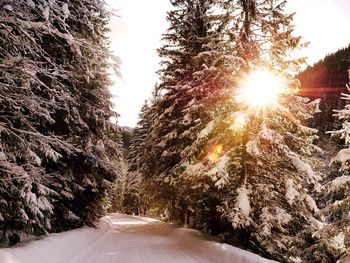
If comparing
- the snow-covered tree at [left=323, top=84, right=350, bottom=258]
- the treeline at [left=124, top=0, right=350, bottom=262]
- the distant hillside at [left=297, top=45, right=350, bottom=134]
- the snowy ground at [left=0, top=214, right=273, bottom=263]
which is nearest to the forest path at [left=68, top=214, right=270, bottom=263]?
the snowy ground at [left=0, top=214, right=273, bottom=263]

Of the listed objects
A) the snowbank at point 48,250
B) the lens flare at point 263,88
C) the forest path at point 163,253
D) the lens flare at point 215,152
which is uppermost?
the lens flare at point 263,88

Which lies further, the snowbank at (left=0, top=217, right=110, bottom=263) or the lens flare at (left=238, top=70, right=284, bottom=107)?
the lens flare at (left=238, top=70, right=284, bottom=107)

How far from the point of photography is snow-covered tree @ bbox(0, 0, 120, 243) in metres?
7.12

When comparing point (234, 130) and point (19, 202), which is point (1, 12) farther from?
point (234, 130)

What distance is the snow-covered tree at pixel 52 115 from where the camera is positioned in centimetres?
712

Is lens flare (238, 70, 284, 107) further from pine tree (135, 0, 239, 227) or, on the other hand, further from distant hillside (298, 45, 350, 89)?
distant hillside (298, 45, 350, 89)

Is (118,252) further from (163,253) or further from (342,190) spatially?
(342,190)

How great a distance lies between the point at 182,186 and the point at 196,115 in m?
3.86

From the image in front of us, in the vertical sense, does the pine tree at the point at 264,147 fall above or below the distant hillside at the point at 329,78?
below

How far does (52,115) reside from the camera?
13.9m

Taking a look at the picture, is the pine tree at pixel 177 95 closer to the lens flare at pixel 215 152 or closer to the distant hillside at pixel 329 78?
the lens flare at pixel 215 152

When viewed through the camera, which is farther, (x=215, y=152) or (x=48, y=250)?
(x=215, y=152)

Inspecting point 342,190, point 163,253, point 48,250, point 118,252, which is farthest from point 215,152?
point 48,250

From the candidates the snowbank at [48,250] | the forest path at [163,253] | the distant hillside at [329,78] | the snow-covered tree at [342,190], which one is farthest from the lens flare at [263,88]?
the distant hillside at [329,78]
